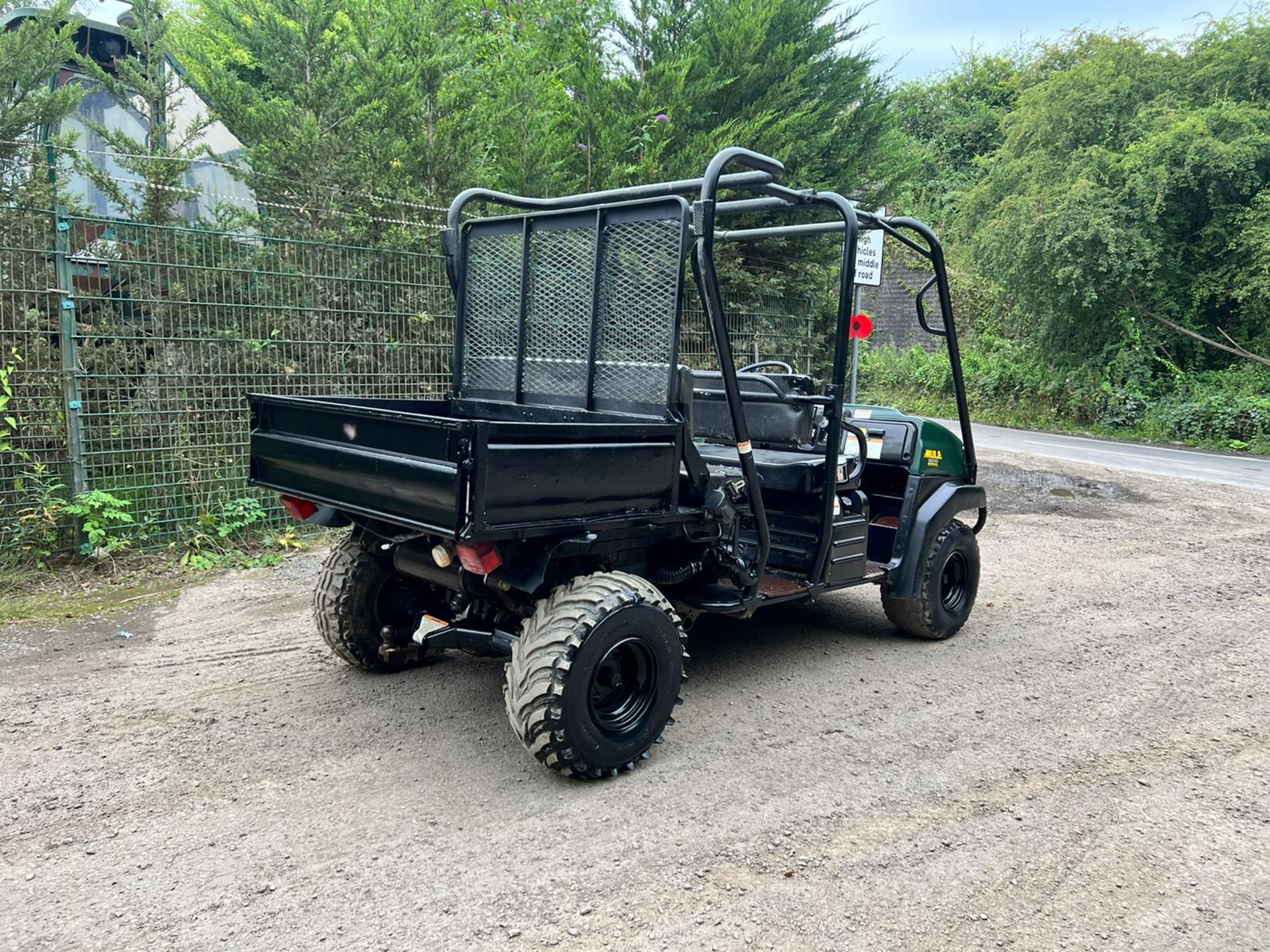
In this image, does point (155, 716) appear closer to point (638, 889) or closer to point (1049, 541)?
point (638, 889)

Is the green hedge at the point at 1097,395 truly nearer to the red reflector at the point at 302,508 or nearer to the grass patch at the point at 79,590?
the grass patch at the point at 79,590

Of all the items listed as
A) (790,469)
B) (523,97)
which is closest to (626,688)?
(790,469)

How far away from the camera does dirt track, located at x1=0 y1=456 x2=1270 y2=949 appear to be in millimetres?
2699

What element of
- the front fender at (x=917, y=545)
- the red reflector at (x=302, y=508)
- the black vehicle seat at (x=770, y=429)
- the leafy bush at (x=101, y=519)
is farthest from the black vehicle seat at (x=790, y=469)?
the leafy bush at (x=101, y=519)

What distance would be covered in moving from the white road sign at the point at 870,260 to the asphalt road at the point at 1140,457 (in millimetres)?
4956

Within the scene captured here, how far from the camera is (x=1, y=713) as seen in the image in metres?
4.14

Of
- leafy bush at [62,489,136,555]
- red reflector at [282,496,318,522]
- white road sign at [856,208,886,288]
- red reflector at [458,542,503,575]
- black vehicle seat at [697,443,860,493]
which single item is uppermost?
white road sign at [856,208,886,288]

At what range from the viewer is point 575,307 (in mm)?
4277

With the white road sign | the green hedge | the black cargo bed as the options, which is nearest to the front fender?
the black cargo bed

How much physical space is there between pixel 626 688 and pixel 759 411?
1.77m

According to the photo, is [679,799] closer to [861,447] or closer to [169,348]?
[861,447]

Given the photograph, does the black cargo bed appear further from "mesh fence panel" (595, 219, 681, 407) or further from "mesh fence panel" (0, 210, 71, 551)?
"mesh fence panel" (0, 210, 71, 551)

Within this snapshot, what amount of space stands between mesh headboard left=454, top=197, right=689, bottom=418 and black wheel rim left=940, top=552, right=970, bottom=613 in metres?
2.46

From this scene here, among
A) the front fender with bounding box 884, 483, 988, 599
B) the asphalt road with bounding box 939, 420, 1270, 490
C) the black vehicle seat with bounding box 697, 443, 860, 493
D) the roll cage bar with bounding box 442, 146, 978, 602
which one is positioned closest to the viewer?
the roll cage bar with bounding box 442, 146, 978, 602
